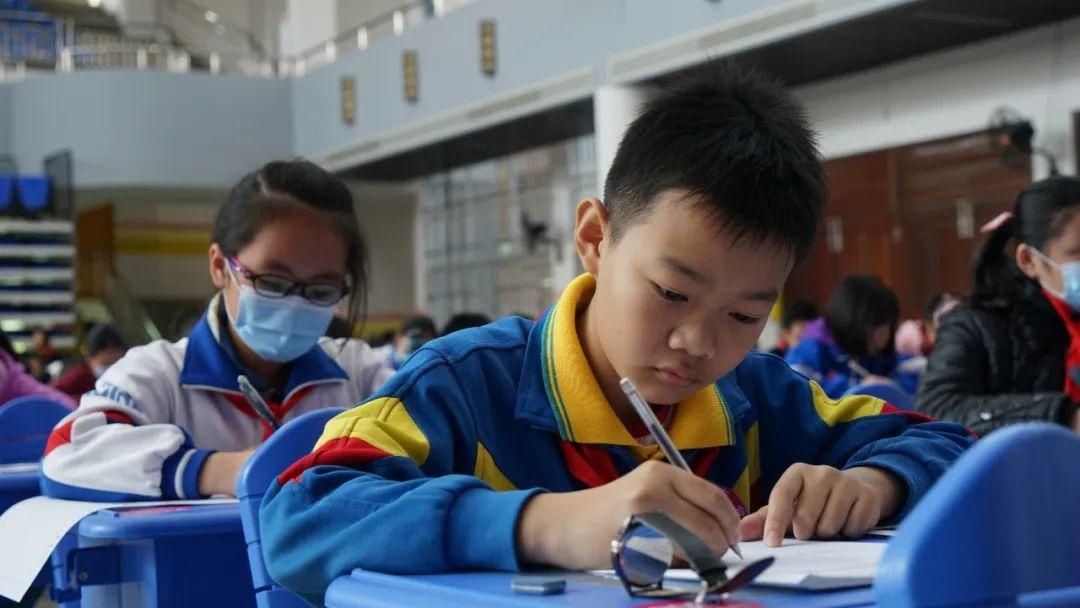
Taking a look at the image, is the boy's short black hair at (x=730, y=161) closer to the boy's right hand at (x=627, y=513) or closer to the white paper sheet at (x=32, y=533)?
the boy's right hand at (x=627, y=513)

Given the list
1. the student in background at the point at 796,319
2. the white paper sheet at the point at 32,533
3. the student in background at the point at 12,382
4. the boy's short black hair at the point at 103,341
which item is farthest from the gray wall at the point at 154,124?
the white paper sheet at the point at 32,533

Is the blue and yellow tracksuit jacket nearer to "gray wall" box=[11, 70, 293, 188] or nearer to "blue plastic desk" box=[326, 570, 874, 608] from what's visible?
"blue plastic desk" box=[326, 570, 874, 608]

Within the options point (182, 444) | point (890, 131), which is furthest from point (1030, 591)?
point (890, 131)

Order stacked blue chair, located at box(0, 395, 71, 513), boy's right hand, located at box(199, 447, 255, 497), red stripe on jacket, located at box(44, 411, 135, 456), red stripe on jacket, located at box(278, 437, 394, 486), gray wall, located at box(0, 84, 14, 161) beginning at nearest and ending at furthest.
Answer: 1. red stripe on jacket, located at box(278, 437, 394, 486)
2. boy's right hand, located at box(199, 447, 255, 497)
3. red stripe on jacket, located at box(44, 411, 135, 456)
4. stacked blue chair, located at box(0, 395, 71, 513)
5. gray wall, located at box(0, 84, 14, 161)

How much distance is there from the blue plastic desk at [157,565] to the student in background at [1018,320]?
1640 millimetres

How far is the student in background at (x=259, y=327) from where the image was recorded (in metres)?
2.61

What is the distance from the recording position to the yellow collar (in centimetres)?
134

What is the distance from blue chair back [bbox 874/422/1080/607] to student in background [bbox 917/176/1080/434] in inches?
89.8

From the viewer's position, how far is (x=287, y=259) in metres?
2.64

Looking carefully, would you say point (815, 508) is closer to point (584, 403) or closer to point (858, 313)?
point (584, 403)

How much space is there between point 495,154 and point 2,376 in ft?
30.4

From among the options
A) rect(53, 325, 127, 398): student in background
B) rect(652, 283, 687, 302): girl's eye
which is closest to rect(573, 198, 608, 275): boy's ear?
rect(652, 283, 687, 302): girl's eye

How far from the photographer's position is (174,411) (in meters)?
2.62

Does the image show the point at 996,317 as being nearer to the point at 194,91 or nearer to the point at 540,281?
the point at 540,281
